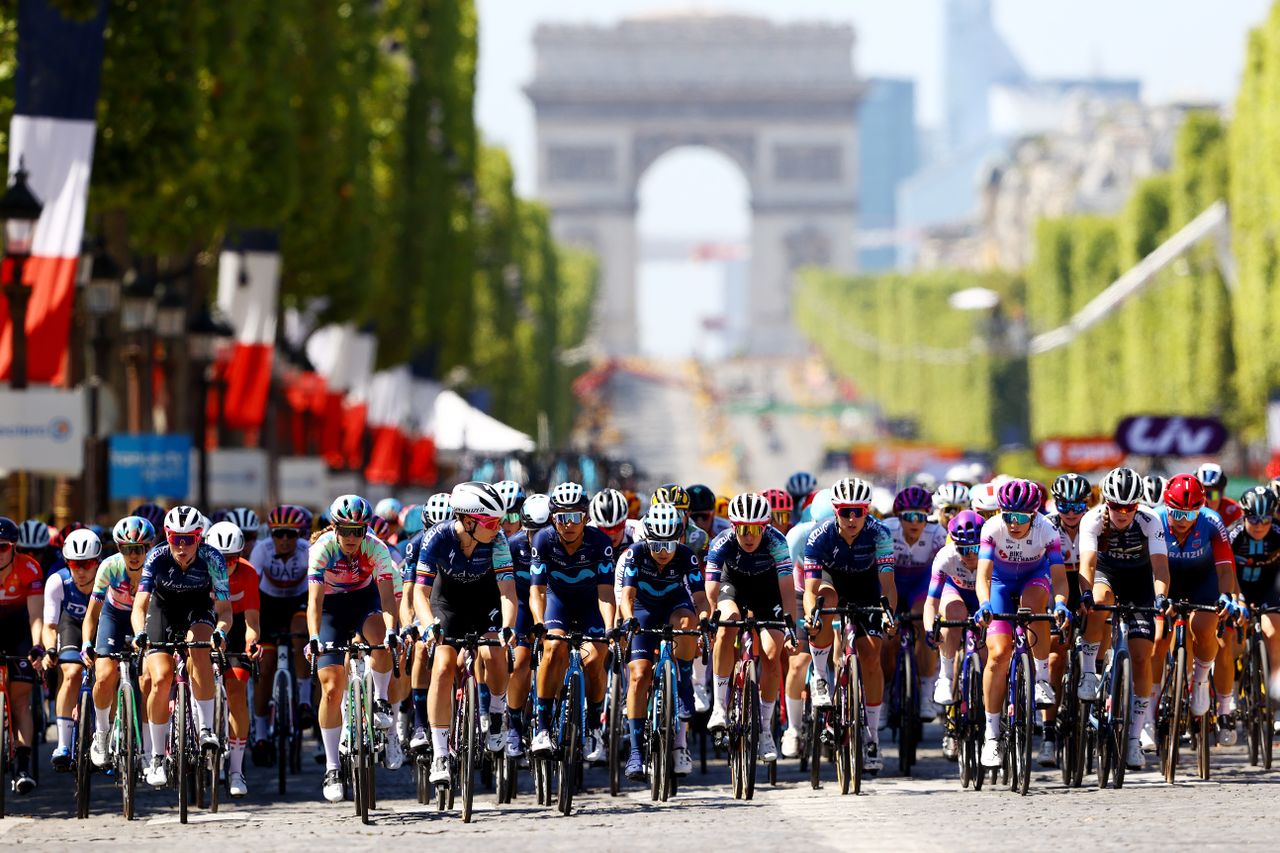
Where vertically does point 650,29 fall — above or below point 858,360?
above

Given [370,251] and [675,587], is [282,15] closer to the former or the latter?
[370,251]

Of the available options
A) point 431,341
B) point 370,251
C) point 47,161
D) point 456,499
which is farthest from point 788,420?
point 456,499

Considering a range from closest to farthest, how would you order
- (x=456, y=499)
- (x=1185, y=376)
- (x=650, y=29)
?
1. (x=456, y=499)
2. (x=1185, y=376)
3. (x=650, y=29)

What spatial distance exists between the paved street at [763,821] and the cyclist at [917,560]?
1.83 meters

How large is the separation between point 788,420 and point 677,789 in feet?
408

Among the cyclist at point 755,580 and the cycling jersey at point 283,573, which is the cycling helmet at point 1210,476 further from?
the cycling jersey at point 283,573

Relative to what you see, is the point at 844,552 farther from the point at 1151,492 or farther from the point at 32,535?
the point at 32,535

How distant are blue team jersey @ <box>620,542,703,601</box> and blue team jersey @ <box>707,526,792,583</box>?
0.55 metres

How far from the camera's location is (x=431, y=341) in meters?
57.7

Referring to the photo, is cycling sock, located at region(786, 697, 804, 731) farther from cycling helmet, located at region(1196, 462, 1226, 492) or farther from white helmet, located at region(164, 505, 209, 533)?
cycling helmet, located at region(1196, 462, 1226, 492)

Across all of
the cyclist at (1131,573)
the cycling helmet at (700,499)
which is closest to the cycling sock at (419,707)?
the cycling helmet at (700,499)

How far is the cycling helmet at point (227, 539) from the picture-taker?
60.5ft

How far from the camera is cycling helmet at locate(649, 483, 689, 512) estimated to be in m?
18.1

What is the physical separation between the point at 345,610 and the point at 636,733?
1834mm
